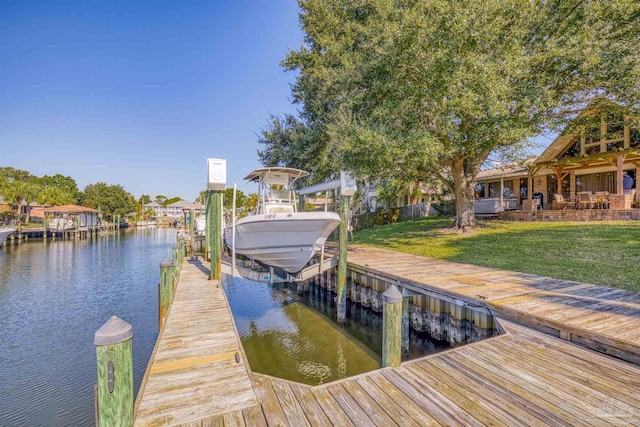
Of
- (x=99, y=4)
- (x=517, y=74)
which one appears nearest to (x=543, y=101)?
(x=517, y=74)

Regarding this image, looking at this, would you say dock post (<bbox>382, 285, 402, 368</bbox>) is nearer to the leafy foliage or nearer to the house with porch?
the house with porch

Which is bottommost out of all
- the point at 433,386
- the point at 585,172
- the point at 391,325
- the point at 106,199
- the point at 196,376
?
the point at 433,386

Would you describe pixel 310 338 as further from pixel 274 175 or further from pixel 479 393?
pixel 479 393

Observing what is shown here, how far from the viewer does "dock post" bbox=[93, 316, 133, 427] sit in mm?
2172

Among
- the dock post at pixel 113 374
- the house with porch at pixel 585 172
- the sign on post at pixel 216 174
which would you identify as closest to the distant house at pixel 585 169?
the house with porch at pixel 585 172

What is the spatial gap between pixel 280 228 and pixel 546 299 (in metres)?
5.39

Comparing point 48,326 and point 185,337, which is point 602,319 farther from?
point 48,326

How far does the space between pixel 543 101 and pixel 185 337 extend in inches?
468

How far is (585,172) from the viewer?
1741 cm

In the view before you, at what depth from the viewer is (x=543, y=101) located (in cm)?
998

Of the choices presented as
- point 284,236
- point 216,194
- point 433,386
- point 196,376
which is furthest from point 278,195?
point 433,386

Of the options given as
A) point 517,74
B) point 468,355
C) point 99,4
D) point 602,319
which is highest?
point 99,4

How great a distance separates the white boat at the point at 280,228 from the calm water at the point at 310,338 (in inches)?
65.9

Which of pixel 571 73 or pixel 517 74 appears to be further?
pixel 571 73
